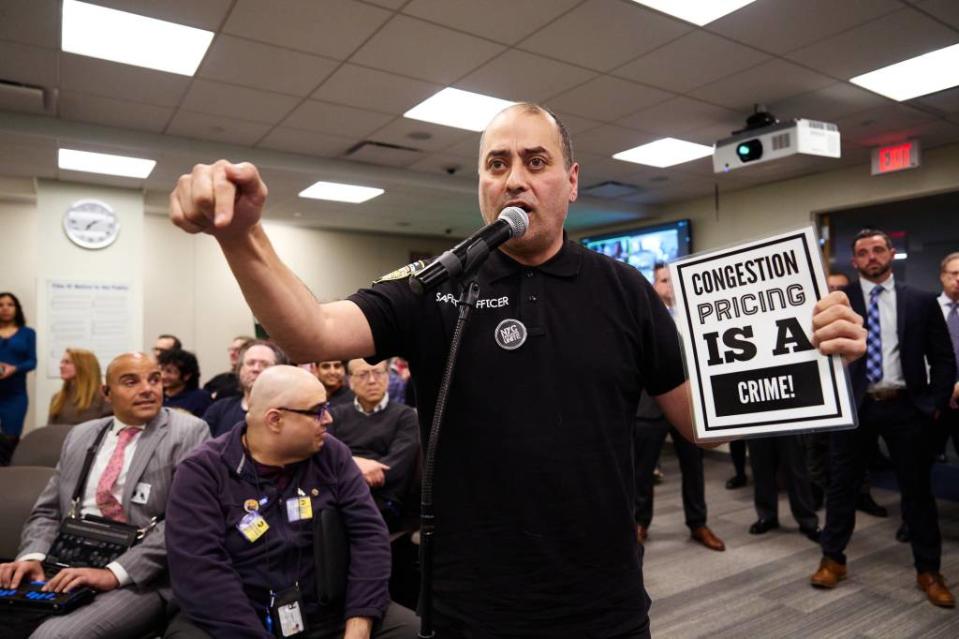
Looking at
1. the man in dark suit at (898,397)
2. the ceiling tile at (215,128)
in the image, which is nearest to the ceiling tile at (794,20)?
the man in dark suit at (898,397)

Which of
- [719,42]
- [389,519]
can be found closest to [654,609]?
[389,519]

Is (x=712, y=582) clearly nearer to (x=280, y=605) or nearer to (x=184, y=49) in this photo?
(x=280, y=605)

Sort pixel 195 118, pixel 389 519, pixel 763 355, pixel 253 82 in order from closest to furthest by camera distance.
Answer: pixel 763 355, pixel 389 519, pixel 253 82, pixel 195 118

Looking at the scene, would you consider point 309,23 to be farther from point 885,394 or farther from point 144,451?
point 885,394

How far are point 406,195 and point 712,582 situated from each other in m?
4.96

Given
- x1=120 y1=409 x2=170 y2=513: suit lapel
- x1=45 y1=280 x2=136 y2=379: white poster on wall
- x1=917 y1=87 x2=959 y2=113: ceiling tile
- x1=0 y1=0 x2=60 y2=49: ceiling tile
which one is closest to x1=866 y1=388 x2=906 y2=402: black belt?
x1=917 y1=87 x2=959 y2=113: ceiling tile

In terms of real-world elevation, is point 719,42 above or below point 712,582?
above

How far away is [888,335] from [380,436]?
2.64 metres

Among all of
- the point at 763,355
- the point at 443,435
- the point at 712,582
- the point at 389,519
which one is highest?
the point at 763,355

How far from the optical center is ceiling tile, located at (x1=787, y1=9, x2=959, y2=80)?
3.34 meters

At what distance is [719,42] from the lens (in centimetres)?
351

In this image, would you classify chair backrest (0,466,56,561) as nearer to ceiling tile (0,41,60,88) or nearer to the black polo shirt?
the black polo shirt

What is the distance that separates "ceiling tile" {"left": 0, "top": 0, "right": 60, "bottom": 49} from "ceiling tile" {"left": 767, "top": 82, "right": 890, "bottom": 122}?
4.55m

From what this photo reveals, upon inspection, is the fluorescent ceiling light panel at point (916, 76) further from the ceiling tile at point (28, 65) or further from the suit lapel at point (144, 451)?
the ceiling tile at point (28, 65)
